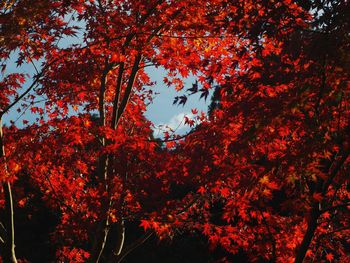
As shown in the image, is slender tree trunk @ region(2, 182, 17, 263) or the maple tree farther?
slender tree trunk @ region(2, 182, 17, 263)

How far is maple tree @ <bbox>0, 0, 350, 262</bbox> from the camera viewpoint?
5.16 metres

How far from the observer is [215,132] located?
7.94 metres

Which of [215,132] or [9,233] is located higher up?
[215,132]

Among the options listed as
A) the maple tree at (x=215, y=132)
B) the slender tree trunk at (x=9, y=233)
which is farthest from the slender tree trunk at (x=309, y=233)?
the slender tree trunk at (x=9, y=233)

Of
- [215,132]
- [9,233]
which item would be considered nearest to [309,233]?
[215,132]

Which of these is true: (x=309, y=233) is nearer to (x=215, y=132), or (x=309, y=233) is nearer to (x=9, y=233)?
(x=215, y=132)

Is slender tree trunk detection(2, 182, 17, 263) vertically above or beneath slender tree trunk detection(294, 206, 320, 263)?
beneath

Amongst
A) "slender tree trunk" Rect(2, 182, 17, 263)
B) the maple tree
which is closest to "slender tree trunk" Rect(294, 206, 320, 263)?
the maple tree

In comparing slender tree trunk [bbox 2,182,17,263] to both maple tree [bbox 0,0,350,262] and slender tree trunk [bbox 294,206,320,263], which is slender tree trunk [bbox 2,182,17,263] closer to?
maple tree [bbox 0,0,350,262]

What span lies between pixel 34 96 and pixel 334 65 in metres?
7.44

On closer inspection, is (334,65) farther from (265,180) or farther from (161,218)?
(161,218)

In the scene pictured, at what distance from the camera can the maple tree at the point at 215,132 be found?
5164mm

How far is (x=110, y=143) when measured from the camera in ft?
28.4

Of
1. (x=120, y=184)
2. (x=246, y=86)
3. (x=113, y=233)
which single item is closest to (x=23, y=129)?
(x=120, y=184)
